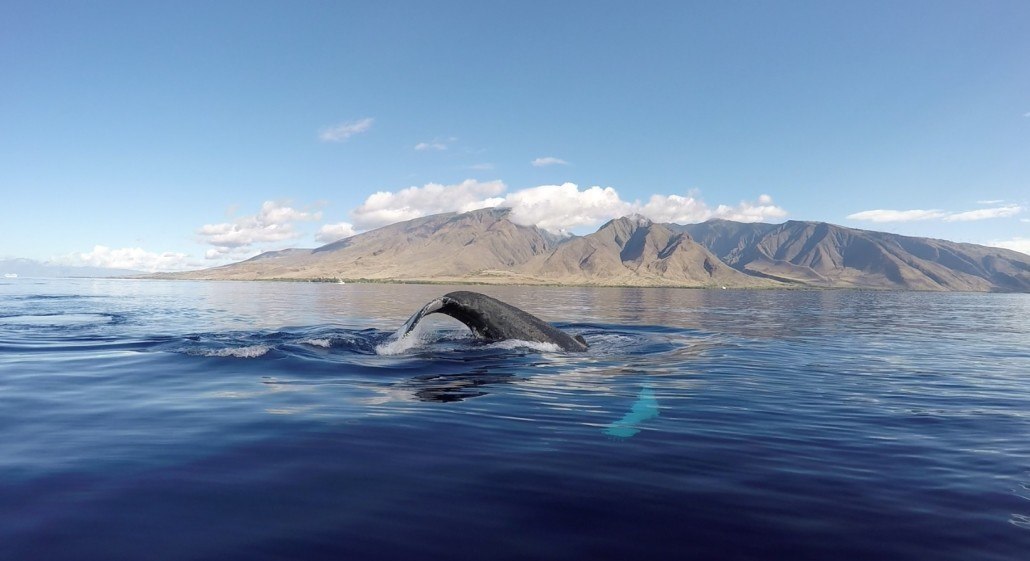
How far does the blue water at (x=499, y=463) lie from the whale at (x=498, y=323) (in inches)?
82.4

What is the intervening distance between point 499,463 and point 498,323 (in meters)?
9.76

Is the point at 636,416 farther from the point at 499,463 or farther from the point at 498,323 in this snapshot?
the point at 498,323

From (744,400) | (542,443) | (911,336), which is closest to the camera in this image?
(542,443)

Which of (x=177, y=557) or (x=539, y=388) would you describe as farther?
(x=539, y=388)

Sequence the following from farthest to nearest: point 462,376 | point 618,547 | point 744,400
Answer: point 462,376 < point 744,400 < point 618,547

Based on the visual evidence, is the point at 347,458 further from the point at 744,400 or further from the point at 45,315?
the point at 45,315

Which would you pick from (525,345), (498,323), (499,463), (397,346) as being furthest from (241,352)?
(499,463)

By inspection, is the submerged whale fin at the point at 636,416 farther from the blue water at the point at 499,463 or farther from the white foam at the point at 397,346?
the white foam at the point at 397,346

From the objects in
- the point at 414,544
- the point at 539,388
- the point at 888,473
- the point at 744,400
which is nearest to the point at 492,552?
the point at 414,544

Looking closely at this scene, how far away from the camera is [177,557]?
3.82 meters

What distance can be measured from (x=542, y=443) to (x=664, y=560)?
301 centimetres

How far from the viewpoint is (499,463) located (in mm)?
6055

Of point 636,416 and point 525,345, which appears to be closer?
point 636,416

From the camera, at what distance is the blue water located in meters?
4.20
